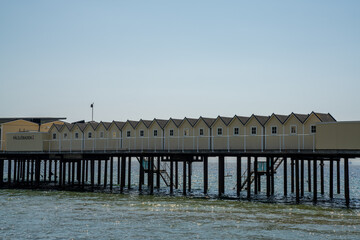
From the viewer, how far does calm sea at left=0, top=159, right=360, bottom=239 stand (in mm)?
31250

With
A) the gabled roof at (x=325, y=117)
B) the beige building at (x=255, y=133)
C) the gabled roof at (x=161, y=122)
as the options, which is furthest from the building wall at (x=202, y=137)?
the gabled roof at (x=325, y=117)

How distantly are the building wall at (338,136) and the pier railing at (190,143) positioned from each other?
0.87 metres

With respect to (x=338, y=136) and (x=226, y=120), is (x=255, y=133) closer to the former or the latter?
(x=226, y=120)

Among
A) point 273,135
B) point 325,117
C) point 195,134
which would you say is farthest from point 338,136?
point 195,134

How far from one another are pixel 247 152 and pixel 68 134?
24.3 meters

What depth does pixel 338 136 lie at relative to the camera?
40.5 meters

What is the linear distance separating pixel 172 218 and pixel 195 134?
15067 millimetres

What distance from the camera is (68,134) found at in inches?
2438

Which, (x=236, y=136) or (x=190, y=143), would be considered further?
(x=190, y=143)

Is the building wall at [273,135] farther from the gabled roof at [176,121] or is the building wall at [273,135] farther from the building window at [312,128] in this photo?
the gabled roof at [176,121]

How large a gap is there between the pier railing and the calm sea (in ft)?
14.5

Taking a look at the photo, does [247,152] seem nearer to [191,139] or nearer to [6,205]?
[191,139]

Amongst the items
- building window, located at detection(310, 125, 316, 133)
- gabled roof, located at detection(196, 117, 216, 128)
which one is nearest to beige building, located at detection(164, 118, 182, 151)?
gabled roof, located at detection(196, 117, 216, 128)

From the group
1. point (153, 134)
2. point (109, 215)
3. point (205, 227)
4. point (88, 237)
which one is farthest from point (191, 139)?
point (88, 237)
